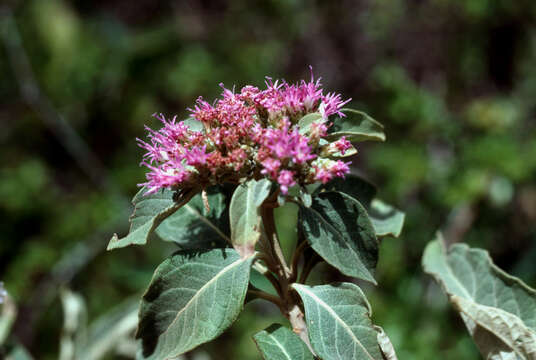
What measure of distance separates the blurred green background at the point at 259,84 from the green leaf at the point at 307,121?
120 centimetres

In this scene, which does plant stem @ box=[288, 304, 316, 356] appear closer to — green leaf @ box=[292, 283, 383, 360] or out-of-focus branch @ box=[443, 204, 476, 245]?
green leaf @ box=[292, 283, 383, 360]

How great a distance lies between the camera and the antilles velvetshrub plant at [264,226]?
0.60 metres

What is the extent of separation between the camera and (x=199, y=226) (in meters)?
0.79

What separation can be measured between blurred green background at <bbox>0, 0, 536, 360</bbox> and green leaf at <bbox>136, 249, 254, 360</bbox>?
3.86ft

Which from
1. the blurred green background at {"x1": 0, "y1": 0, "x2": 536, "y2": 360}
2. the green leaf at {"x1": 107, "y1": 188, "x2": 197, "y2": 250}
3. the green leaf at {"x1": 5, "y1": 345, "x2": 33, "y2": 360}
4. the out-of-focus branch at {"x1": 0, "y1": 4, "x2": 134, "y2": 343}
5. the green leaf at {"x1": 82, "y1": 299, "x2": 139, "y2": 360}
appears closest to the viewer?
the green leaf at {"x1": 107, "y1": 188, "x2": 197, "y2": 250}

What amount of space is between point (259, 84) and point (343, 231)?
5.77ft

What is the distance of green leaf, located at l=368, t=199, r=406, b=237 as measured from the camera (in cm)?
74

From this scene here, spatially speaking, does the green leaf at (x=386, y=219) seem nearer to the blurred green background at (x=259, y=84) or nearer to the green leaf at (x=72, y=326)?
the green leaf at (x=72, y=326)

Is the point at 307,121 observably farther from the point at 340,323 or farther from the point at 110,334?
the point at 110,334

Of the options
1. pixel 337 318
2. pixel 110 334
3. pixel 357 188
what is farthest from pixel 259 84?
pixel 337 318

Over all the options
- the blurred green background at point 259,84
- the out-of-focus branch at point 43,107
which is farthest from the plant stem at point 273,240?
the out-of-focus branch at point 43,107

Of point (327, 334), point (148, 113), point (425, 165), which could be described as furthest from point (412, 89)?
point (327, 334)

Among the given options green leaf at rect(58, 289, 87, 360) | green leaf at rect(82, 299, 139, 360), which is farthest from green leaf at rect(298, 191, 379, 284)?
green leaf at rect(58, 289, 87, 360)

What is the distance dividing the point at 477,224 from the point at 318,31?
1.48 m
